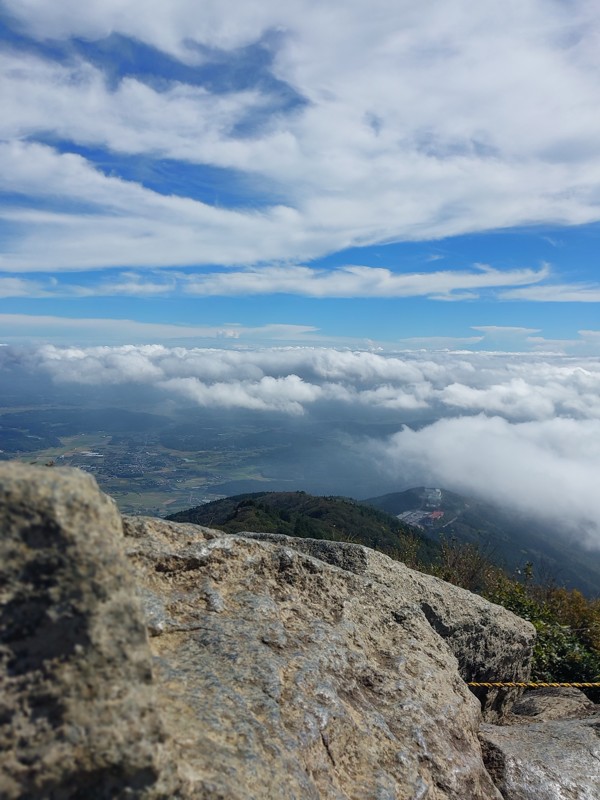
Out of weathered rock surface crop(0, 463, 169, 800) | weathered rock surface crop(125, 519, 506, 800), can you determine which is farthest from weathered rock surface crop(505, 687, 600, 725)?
weathered rock surface crop(0, 463, 169, 800)

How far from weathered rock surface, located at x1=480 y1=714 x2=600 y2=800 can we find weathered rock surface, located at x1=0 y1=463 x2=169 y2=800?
6.16 m

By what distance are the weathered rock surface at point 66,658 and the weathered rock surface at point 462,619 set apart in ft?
26.7

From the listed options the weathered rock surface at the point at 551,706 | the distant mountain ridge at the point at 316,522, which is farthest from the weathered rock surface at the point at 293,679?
the distant mountain ridge at the point at 316,522

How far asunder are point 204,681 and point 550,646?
14174 mm

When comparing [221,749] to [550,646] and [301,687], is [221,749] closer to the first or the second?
[301,687]

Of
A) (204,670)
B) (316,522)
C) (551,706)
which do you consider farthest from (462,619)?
(316,522)

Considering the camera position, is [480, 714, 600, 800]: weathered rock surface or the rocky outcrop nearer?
the rocky outcrop

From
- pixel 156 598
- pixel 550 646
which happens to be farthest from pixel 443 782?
pixel 550 646

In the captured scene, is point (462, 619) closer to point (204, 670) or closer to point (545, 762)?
point (545, 762)

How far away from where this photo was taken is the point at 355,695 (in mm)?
7109

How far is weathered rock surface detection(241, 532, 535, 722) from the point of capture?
38.0 ft

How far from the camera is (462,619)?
11914 mm

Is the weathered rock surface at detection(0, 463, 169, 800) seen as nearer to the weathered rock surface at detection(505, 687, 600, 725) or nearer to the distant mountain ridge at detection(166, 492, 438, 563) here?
the weathered rock surface at detection(505, 687, 600, 725)

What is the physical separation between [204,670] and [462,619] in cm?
791
